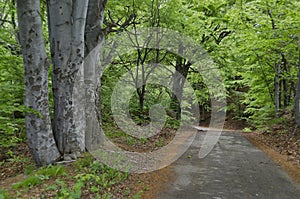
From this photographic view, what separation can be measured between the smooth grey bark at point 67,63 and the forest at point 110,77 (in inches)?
0.8

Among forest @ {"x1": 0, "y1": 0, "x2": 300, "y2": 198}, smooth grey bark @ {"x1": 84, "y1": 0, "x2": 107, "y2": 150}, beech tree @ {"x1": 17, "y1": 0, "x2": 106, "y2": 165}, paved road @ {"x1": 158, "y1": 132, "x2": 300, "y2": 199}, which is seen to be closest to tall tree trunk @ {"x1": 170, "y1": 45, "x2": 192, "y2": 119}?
forest @ {"x1": 0, "y1": 0, "x2": 300, "y2": 198}

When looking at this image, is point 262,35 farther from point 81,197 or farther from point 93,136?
point 81,197

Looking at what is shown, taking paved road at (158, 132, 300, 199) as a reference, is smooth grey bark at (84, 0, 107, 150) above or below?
above

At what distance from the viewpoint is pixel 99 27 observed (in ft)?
19.6

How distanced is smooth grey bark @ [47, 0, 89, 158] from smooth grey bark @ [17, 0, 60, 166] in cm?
36

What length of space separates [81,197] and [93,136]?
8.15 feet

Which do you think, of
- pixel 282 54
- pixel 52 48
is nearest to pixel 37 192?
pixel 52 48

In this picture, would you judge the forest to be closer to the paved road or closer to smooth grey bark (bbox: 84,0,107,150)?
smooth grey bark (bbox: 84,0,107,150)

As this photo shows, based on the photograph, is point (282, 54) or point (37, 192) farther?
point (282, 54)

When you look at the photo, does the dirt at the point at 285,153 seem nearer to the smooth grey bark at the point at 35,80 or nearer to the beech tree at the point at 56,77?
the beech tree at the point at 56,77

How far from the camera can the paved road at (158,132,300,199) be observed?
416 centimetres

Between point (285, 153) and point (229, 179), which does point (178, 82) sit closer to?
point (285, 153)

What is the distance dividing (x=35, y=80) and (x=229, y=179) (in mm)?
4397

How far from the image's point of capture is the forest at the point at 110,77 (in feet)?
14.4
